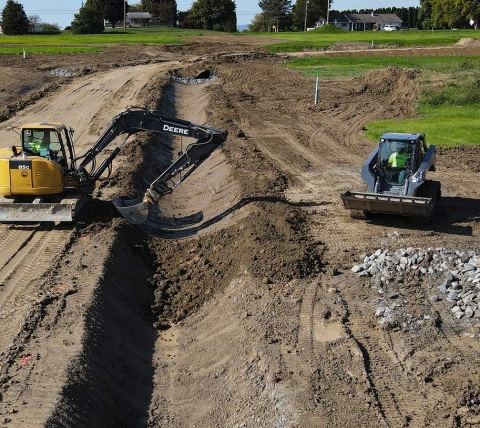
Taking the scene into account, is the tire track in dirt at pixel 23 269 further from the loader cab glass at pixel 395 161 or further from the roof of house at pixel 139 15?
the roof of house at pixel 139 15

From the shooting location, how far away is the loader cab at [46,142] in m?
16.4

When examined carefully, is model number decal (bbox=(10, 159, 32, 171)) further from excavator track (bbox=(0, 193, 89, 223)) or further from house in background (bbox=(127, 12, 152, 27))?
house in background (bbox=(127, 12, 152, 27))

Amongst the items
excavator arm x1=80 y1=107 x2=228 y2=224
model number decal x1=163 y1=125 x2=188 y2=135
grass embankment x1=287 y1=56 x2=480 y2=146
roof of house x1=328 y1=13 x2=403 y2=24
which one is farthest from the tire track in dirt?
roof of house x1=328 y1=13 x2=403 y2=24

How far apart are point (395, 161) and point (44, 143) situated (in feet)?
29.6

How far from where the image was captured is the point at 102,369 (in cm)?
1059

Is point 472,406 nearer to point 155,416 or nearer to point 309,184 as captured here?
point 155,416

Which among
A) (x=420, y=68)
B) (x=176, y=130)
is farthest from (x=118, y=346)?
(x=420, y=68)

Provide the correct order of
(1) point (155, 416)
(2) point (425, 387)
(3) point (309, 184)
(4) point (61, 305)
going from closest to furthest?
(2) point (425, 387), (1) point (155, 416), (4) point (61, 305), (3) point (309, 184)

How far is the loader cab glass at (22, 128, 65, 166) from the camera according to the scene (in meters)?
16.5

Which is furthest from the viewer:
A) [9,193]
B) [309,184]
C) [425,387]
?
[309,184]

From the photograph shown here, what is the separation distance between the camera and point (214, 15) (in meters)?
107

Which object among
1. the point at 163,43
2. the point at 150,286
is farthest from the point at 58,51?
the point at 150,286

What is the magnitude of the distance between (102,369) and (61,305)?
2034mm

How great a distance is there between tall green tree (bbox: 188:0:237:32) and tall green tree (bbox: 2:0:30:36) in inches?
1196
